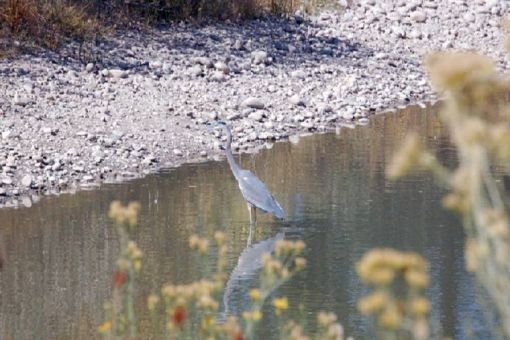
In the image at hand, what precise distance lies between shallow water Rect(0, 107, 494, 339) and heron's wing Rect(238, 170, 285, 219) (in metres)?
0.22

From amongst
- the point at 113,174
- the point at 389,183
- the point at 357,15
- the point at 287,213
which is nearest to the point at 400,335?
the point at 287,213

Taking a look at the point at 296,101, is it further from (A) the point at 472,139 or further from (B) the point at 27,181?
(A) the point at 472,139

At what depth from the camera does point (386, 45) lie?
20.2 metres

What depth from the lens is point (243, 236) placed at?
33.5 ft

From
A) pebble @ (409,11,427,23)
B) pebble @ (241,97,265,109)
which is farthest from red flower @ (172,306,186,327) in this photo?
pebble @ (409,11,427,23)

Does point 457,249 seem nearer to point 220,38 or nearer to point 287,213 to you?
point 287,213

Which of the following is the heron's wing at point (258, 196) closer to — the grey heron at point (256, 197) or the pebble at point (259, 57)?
the grey heron at point (256, 197)

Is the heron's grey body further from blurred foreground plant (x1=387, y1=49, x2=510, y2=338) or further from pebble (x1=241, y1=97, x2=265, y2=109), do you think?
blurred foreground plant (x1=387, y1=49, x2=510, y2=338)

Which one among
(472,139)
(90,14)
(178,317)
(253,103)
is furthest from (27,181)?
(472,139)

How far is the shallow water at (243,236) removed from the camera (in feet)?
26.4

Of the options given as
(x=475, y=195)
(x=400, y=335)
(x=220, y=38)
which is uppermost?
(x=220, y=38)

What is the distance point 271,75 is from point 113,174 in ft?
17.2

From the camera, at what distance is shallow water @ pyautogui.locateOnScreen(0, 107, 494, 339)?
805cm

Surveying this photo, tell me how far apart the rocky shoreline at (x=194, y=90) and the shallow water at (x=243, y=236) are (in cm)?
60
